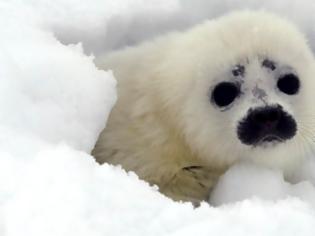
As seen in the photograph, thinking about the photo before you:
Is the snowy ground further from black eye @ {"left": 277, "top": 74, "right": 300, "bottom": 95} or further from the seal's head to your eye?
black eye @ {"left": 277, "top": 74, "right": 300, "bottom": 95}

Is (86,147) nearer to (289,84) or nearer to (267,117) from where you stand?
(267,117)

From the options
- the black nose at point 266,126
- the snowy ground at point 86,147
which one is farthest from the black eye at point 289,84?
the snowy ground at point 86,147

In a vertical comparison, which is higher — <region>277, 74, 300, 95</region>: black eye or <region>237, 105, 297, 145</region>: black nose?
<region>277, 74, 300, 95</region>: black eye

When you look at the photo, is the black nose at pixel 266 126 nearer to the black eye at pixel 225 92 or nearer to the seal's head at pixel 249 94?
the seal's head at pixel 249 94

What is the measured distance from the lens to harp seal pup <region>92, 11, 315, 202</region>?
315cm

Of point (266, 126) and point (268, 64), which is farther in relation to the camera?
point (268, 64)

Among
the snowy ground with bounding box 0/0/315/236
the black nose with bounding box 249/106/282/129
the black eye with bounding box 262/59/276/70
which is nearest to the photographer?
the snowy ground with bounding box 0/0/315/236

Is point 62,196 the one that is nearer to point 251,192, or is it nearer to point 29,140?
point 29,140

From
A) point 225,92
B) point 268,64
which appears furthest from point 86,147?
point 268,64

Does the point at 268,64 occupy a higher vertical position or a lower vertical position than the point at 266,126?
higher

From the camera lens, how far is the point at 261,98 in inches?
122

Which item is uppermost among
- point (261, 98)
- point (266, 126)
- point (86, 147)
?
point (261, 98)

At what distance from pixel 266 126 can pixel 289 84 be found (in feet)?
0.84

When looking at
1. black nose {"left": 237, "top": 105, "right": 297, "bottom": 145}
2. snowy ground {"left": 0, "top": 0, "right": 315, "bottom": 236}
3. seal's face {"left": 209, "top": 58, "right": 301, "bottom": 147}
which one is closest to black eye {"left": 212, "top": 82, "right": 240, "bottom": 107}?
seal's face {"left": 209, "top": 58, "right": 301, "bottom": 147}
